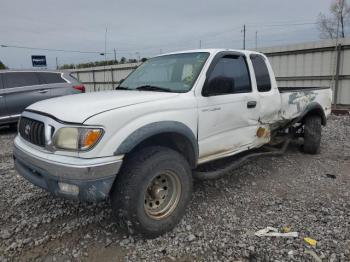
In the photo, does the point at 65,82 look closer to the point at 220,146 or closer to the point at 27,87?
the point at 27,87

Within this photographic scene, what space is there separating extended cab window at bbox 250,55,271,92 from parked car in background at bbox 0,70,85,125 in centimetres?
620

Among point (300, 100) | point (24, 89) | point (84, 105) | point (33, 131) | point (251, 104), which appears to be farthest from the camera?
point (24, 89)

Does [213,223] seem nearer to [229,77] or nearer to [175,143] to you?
[175,143]

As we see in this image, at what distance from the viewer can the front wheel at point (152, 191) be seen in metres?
2.64

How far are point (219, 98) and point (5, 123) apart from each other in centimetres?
686

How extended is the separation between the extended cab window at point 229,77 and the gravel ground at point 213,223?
4.68ft

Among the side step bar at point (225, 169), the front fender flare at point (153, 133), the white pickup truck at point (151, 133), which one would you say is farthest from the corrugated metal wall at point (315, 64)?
the front fender flare at point (153, 133)

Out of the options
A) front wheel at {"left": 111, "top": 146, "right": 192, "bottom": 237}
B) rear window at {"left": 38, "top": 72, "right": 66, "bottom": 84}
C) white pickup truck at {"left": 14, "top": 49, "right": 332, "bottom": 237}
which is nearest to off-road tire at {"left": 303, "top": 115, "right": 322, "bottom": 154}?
white pickup truck at {"left": 14, "top": 49, "right": 332, "bottom": 237}

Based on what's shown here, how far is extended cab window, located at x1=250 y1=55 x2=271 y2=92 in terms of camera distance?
420 cm

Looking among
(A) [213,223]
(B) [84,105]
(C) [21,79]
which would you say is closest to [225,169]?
(A) [213,223]

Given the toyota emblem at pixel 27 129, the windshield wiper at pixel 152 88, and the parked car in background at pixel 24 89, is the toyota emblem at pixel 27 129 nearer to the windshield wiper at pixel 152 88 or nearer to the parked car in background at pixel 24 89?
the windshield wiper at pixel 152 88

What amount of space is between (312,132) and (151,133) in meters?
3.93

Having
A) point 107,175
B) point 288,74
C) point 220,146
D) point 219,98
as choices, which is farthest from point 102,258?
point 288,74

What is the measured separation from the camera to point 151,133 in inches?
107
